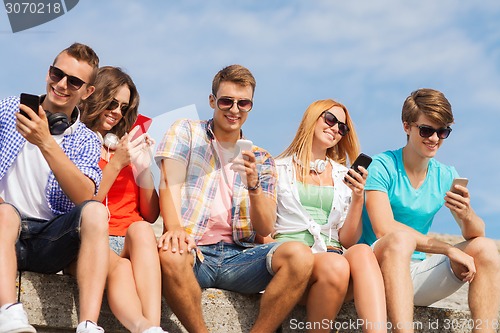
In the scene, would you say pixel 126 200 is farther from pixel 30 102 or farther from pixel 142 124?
pixel 30 102

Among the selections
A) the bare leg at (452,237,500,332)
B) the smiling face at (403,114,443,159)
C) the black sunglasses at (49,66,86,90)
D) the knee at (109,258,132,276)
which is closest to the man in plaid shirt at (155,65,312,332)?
the knee at (109,258,132,276)

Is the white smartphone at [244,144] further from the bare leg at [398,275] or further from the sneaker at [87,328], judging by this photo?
the sneaker at [87,328]

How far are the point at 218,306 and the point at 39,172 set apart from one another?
1496 mm

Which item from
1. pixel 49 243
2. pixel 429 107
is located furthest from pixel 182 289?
pixel 429 107

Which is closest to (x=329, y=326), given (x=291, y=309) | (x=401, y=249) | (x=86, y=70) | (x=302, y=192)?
(x=291, y=309)

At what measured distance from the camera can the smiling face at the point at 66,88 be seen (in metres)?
5.10

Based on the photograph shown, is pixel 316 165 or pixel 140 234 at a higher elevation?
pixel 316 165

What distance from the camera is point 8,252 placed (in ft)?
14.9

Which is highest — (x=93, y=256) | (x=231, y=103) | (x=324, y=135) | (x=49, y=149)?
(x=231, y=103)

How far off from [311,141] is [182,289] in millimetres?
1723

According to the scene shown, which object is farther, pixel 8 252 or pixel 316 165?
pixel 316 165

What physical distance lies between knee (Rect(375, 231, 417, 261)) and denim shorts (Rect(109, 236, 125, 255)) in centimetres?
173

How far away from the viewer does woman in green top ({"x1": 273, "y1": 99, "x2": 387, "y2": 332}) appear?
4.93 meters

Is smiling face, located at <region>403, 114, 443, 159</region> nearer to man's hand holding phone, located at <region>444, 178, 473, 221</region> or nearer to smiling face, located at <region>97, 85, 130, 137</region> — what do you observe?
man's hand holding phone, located at <region>444, 178, 473, 221</region>
